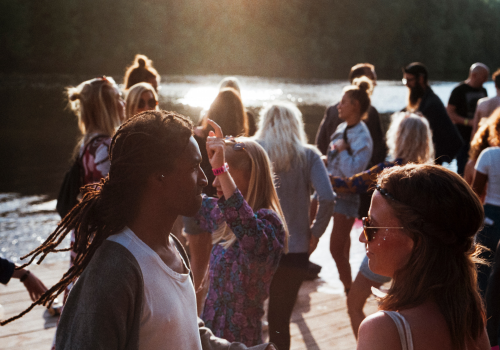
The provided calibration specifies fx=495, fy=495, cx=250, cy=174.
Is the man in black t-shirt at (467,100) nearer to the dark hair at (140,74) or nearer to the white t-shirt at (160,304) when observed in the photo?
the dark hair at (140,74)

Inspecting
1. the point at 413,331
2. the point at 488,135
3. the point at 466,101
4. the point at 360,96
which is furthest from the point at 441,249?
the point at 466,101

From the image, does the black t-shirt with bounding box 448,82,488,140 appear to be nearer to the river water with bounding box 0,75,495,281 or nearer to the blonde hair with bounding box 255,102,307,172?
the river water with bounding box 0,75,495,281

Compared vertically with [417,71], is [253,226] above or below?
below

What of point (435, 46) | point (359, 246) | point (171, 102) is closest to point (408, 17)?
point (435, 46)

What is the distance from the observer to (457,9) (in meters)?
61.4

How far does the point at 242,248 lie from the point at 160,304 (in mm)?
1129

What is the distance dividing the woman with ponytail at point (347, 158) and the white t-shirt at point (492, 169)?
1.03 m

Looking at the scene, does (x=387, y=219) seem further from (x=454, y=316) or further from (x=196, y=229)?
(x=196, y=229)

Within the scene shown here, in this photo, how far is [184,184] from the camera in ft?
4.92

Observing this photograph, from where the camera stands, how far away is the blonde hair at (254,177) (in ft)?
8.72

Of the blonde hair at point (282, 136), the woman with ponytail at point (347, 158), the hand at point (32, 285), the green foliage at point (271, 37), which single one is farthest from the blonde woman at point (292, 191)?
the green foliage at point (271, 37)

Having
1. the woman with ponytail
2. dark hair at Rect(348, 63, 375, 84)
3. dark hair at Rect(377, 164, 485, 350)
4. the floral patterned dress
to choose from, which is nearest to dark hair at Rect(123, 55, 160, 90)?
the woman with ponytail

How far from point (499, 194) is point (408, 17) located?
61766mm

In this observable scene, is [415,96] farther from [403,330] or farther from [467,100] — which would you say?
[403,330]
